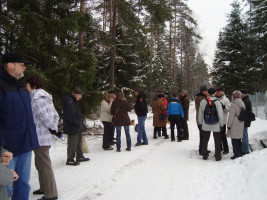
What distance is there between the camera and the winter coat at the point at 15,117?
2.94 meters

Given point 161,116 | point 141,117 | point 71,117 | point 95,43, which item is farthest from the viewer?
point 95,43

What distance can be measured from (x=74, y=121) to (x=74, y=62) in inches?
157

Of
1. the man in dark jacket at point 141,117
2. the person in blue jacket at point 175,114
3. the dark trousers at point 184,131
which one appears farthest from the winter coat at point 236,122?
the dark trousers at point 184,131

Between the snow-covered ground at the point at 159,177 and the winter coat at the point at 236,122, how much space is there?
0.83 m

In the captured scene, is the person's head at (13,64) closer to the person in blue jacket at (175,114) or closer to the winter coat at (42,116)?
the winter coat at (42,116)

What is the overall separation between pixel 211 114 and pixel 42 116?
4.87 m

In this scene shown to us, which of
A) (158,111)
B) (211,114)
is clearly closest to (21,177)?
(211,114)

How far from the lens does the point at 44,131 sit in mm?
4262

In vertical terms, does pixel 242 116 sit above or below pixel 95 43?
below

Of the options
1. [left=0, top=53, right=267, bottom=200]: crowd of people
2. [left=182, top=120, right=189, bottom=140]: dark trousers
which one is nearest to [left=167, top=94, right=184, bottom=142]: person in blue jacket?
[left=182, top=120, right=189, bottom=140]: dark trousers

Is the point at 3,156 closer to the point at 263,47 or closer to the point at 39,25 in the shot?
the point at 39,25

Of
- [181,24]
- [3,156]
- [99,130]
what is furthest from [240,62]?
[3,156]

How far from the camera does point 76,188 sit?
483cm

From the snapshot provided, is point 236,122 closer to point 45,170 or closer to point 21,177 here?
point 45,170
